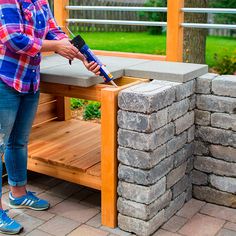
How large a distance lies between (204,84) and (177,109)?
34 cm

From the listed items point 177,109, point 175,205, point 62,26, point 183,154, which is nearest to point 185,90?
point 177,109

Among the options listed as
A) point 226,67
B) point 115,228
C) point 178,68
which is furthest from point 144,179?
point 226,67

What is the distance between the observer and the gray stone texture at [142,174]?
9.55 feet

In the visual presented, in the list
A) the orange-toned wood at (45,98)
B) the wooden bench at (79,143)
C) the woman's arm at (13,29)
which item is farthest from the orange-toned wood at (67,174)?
the woman's arm at (13,29)

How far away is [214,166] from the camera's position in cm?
344

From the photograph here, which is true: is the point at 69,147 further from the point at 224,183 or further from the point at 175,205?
the point at 224,183

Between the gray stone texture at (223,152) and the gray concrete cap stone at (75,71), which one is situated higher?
the gray concrete cap stone at (75,71)

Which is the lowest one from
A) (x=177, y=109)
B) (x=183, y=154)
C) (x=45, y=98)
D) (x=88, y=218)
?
(x=88, y=218)

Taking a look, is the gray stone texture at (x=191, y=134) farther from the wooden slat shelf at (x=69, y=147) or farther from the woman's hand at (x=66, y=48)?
the woman's hand at (x=66, y=48)

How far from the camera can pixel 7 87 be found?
113 inches

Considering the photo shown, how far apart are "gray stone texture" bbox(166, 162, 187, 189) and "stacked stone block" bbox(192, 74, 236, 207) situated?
189 millimetres

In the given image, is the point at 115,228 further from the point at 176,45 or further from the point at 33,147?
the point at 176,45

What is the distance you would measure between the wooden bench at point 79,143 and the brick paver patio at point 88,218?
0.60 feet

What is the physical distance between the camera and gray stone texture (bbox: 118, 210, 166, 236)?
3.00 m
